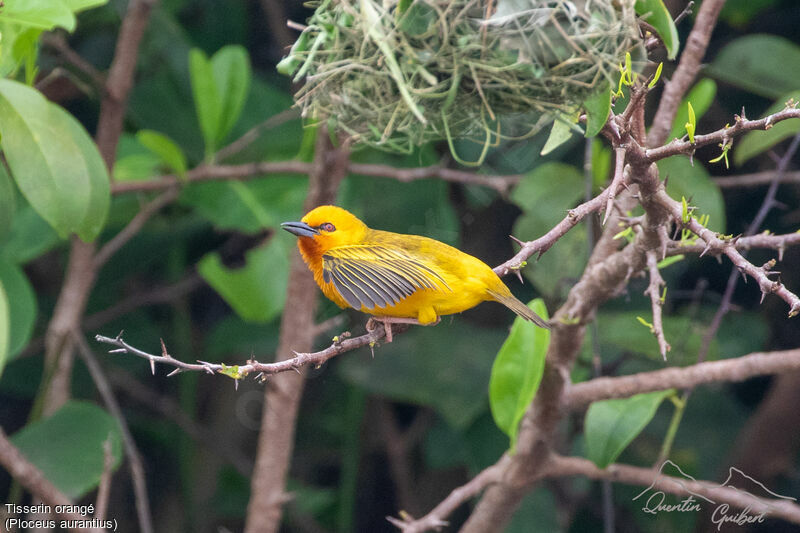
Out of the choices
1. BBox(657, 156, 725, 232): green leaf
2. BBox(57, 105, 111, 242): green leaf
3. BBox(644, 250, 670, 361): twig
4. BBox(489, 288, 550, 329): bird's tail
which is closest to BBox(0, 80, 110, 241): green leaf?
BBox(57, 105, 111, 242): green leaf

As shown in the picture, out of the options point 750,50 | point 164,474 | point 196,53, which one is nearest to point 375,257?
point 196,53

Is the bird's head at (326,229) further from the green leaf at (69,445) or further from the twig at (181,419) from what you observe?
the twig at (181,419)

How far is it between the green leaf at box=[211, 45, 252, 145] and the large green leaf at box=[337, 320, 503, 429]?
92 centimetres

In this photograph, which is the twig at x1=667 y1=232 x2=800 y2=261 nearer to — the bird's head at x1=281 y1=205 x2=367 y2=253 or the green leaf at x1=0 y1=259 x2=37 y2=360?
the bird's head at x1=281 y1=205 x2=367 y2=253

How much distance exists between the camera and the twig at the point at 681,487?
1647 millimetres

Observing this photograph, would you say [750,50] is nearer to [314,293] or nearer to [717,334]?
[717,334]

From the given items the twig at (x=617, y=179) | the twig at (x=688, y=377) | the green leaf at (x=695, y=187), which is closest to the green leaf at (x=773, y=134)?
the green leaf at (x=695, y=187)

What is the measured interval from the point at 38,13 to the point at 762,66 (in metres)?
2.04

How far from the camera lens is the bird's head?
1.51 m

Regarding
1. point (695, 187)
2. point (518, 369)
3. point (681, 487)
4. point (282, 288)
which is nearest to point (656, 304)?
point (518, 369)

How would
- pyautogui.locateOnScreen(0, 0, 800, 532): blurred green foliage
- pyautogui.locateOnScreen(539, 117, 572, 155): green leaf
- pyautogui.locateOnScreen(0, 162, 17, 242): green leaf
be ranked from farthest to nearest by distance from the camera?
pyautogui.locateOnScreen(0, 0, 800, 532): blurred green foliage → pyautogui.locateOnScreen(0, 162, 17, 242): green leaf → pyautogui.locateOnScreen(539, 117, 572, 155): green leaf

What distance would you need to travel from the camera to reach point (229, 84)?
2.30 metres

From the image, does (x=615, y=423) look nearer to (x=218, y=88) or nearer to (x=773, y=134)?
(x=773, y=134)

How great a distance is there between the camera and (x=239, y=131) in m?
2.96
